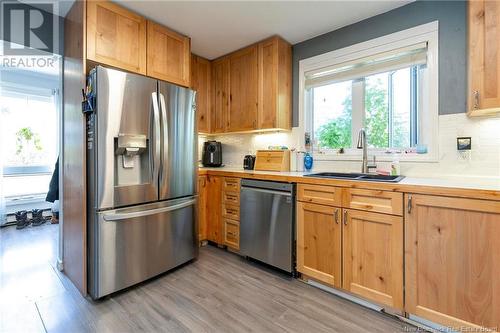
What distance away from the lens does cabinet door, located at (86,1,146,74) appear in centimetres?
185

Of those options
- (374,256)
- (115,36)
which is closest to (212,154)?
(115,36)

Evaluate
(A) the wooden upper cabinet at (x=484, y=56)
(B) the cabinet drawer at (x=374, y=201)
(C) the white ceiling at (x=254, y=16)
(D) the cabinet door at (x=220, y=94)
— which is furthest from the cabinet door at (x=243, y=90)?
(A) the wooden upper cabinet at (x=484, y=56)

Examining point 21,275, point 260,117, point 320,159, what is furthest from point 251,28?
point 21,275

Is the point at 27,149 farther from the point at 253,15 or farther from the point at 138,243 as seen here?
the point at 253,15

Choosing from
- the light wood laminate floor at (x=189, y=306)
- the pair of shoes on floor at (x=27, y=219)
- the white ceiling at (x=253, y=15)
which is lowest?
the light wood laminate floor at (x=189, y=306)

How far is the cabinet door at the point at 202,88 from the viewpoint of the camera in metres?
3.20

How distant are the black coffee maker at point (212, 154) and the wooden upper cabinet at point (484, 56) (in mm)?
2614

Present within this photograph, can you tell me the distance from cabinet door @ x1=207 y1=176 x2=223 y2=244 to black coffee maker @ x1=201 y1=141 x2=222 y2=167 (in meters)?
0.54

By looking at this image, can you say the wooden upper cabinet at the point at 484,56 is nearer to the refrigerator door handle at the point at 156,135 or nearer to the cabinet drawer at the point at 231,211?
the cabinet drawer at the point at 231,211

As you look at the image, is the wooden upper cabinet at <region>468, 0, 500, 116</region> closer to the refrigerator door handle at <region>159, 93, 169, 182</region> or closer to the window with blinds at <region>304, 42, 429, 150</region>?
the window with blinds at <region>304, 42, 429, 150</region>

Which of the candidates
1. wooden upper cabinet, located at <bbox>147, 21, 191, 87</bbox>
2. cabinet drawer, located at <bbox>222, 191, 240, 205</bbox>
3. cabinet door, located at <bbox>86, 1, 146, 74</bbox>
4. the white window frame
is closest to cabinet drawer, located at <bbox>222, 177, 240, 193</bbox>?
cabinet drawer, located at <bbox>222, 191, 240, 205</bbox>

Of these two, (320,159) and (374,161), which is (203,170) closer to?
(320,159)

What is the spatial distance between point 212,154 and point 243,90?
37.9 inches

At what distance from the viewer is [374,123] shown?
2.38m
